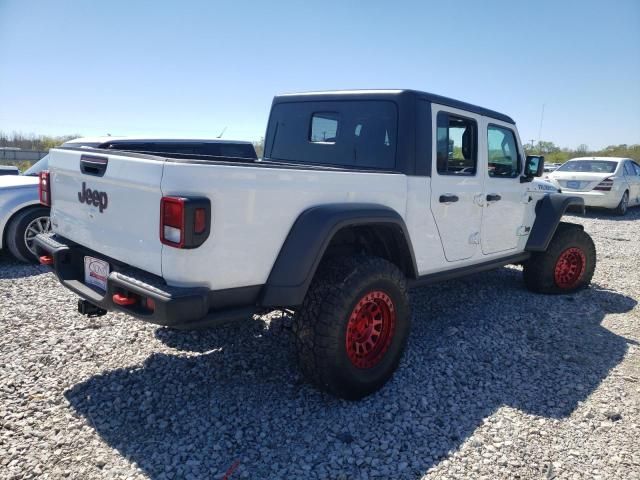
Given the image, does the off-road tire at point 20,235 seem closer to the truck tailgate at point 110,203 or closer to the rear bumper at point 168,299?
the truck tailgate at point 110,203

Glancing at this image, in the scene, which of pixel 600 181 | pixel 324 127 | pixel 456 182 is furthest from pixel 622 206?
pixel 324 127

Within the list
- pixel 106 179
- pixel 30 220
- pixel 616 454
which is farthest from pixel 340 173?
pixel 30 220

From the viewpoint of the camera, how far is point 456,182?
3762mm

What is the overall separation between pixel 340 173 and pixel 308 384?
4.69 ft

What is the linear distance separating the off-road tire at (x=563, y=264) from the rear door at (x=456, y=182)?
1.53 m

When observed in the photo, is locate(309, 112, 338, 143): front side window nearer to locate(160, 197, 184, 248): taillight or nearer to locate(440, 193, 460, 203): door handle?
locate(440, 193, 460, 203): door handle

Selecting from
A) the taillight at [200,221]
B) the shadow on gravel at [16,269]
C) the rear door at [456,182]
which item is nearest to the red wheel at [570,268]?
the rear door at [456,182]

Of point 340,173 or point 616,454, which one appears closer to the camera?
point 616,454

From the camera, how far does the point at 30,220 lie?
604 cm

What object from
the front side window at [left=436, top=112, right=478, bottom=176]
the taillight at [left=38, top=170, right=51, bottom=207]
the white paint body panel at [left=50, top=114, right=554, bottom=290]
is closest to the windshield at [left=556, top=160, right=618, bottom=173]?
the front side window at [left=436, top=112, right=478, bottom=176]

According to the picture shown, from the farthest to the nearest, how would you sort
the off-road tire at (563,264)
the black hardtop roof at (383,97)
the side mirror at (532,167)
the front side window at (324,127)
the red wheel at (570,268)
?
the red wheel at (570,268) → the off-road tire at (563,264) → the side mirror at (532,167) → the front side window at (324,127) → the black hardtop roof at (383,97)

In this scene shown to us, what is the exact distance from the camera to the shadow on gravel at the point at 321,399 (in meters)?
2.48

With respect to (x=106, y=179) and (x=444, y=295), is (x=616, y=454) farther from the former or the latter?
(x=106, y=179)

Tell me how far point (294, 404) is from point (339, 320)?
25.9 inches
